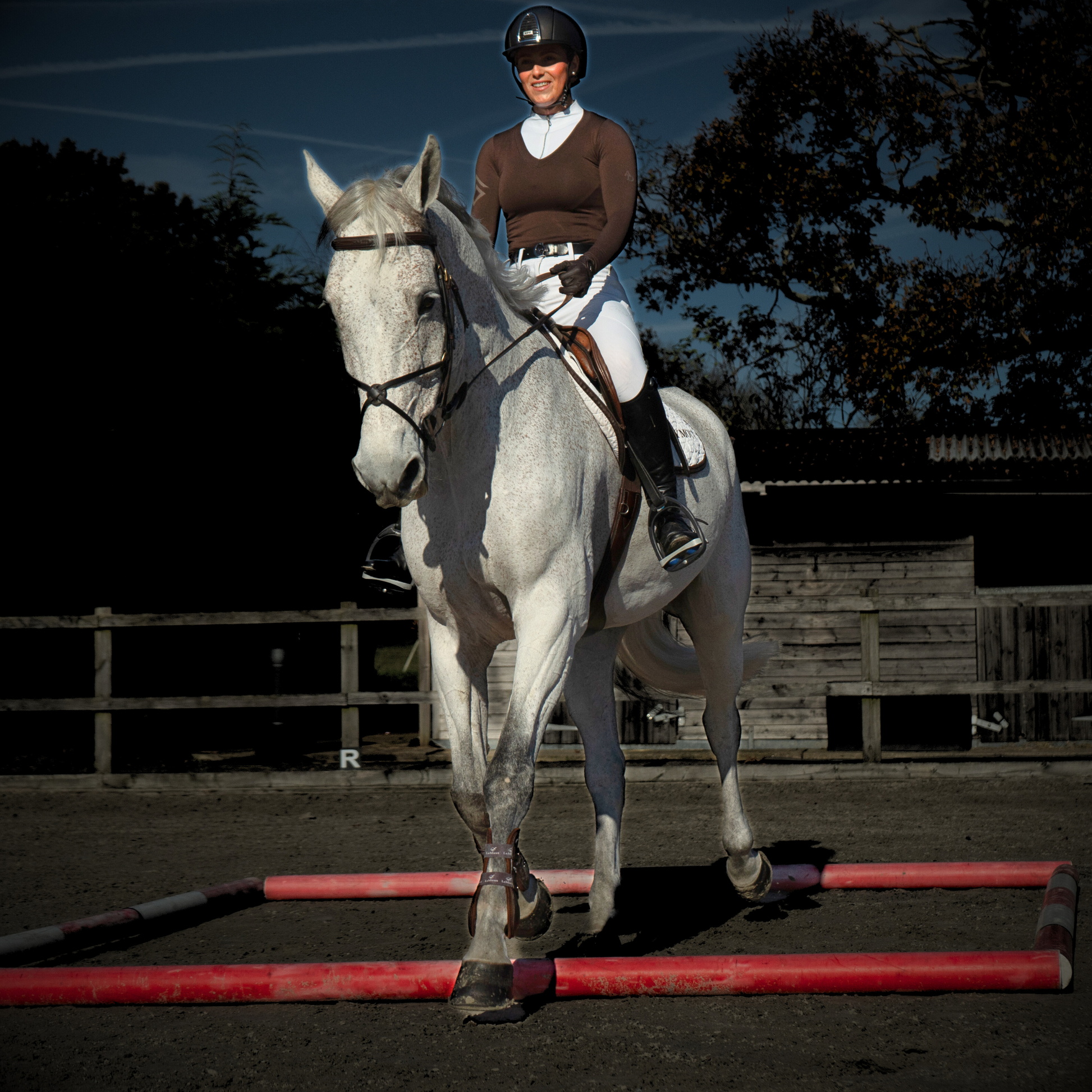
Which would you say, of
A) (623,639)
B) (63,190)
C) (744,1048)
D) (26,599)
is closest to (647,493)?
(623,639)

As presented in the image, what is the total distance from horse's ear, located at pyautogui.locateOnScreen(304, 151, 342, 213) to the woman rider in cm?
75

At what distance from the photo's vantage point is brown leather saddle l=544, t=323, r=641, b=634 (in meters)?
3.79

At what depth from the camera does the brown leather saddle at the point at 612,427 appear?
379cm

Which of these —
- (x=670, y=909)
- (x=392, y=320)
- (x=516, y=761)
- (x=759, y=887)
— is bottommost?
(x=670, y=909)

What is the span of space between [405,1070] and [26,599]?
1236 cm

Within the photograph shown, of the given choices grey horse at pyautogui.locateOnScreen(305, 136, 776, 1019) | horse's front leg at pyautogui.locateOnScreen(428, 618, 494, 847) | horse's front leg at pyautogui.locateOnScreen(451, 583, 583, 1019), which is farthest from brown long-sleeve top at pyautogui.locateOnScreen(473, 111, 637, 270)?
horse's front leg at pyautogui.locateOnScreen(428, 618, 494, 847)

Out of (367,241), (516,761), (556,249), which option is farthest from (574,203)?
(516,761)

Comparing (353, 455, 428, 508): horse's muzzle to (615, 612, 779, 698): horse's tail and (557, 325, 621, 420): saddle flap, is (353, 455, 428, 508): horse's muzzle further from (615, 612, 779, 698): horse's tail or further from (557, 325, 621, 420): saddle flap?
(615, 612, 779, 698): horse's tail

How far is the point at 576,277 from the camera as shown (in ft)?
11.8

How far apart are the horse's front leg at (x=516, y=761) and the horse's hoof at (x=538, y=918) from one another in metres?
0.24

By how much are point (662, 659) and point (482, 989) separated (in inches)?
95.5

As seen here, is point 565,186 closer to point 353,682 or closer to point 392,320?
point 392,320

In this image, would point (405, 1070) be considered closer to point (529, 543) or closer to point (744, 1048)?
point (744, 1048)

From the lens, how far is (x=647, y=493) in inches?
153
